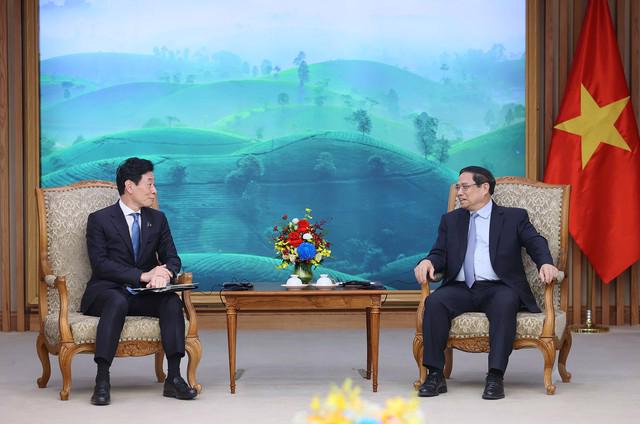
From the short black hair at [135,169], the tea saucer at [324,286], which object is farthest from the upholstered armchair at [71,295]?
the tea saucer at [324,286]

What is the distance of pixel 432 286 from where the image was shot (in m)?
9.01

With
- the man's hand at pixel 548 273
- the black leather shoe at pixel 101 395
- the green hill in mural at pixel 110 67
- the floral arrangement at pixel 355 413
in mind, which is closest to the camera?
the floral arrangement at pixel 355 413

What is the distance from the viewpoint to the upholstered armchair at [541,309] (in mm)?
5426

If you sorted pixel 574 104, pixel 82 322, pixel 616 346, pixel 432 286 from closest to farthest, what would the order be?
1. pixel 82 322
2. pixel 616 346
3. pixel 574 104
4. pixel 432 286

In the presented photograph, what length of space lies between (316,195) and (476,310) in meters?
3.30

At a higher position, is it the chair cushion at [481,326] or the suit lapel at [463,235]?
the suit lapel at [463,235]

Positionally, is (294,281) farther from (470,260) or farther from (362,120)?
(362,120)

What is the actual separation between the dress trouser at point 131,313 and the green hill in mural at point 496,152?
394cm

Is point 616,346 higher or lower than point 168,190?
lower

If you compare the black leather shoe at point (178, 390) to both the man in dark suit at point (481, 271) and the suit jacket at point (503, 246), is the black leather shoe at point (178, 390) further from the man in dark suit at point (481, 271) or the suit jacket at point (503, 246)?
the suit jacket at point (503, 246)

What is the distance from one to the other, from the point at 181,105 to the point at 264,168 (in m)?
Answer: 0.87

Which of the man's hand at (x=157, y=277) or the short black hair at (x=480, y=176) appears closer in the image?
the man's hand at (x=157, y=277)

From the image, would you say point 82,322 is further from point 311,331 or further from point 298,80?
point 298,80

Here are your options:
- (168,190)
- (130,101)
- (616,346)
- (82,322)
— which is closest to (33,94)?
(130,101)
